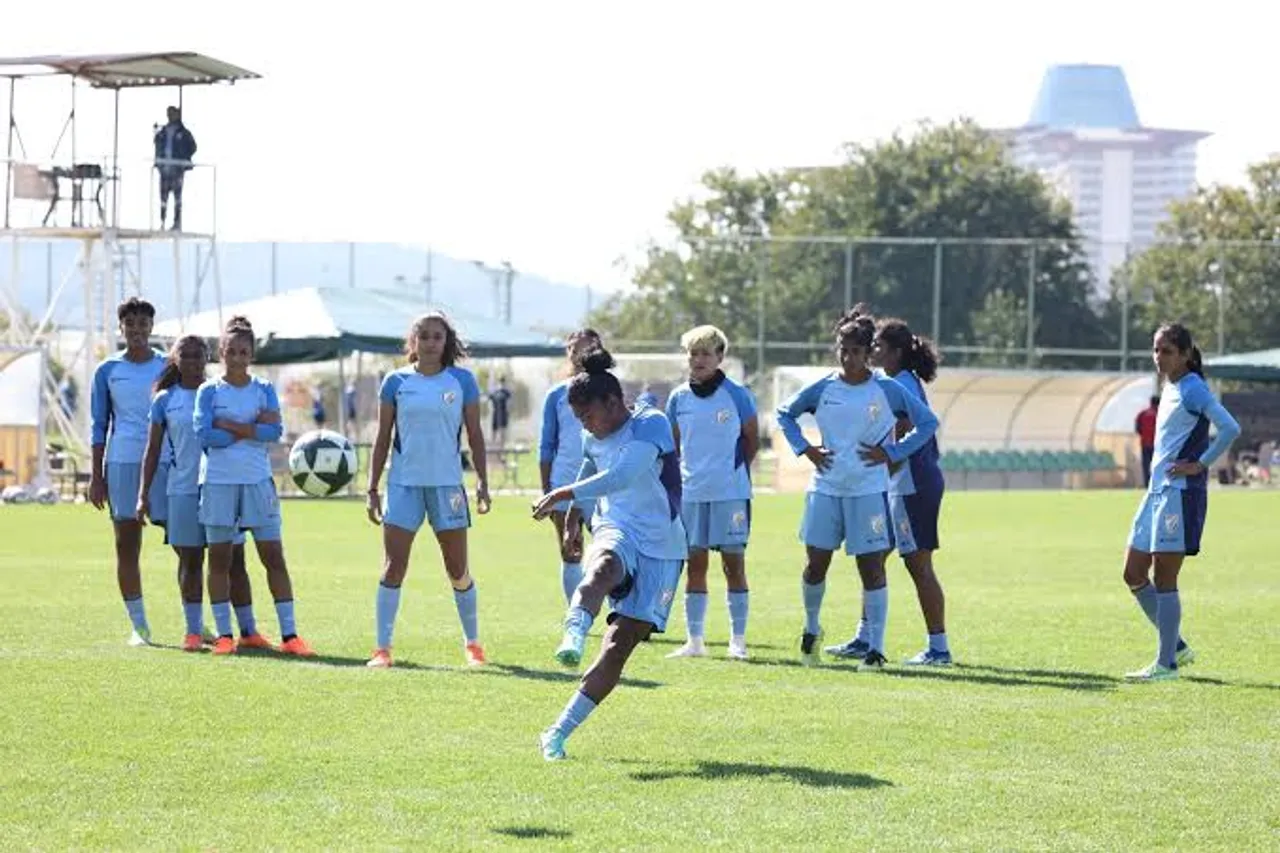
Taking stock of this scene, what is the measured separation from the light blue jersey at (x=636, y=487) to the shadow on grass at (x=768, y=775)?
95 cm

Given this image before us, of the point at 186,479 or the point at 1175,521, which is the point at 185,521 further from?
the point at 1175,521

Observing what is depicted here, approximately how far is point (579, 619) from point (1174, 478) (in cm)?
511

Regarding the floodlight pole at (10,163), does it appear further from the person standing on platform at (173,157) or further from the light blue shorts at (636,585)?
the light blue shorts at (636,585)

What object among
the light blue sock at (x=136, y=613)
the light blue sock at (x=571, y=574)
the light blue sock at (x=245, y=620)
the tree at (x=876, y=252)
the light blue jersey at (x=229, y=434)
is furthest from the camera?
the tree at (x=876, y=252)

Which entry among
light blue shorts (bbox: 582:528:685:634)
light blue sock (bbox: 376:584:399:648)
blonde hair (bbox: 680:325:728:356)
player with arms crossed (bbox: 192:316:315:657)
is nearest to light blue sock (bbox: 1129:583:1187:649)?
blonde hair (bbox: 680:325:728:356)

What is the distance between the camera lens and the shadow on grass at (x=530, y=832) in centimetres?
877

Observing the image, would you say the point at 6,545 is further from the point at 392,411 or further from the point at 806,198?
the point at 806,198

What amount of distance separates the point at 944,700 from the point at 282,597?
444 cm

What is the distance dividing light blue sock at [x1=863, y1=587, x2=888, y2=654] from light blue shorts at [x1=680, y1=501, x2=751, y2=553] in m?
1.01

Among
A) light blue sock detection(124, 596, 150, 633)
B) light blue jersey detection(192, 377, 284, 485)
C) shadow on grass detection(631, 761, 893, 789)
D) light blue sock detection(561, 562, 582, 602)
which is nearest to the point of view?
shadow on grass detection(631, 761, 893, 789)

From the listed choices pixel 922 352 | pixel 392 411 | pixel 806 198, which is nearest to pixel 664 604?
pixel 392 411

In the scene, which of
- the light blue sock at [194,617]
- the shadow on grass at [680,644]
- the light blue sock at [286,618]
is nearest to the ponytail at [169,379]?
the light blue sock at [194,617]

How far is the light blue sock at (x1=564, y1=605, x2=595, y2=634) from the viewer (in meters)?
10.3

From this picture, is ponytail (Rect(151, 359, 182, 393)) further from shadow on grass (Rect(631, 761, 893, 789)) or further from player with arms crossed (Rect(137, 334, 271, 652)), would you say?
shadow on grass (Rect(631, 761, 893, 789))
